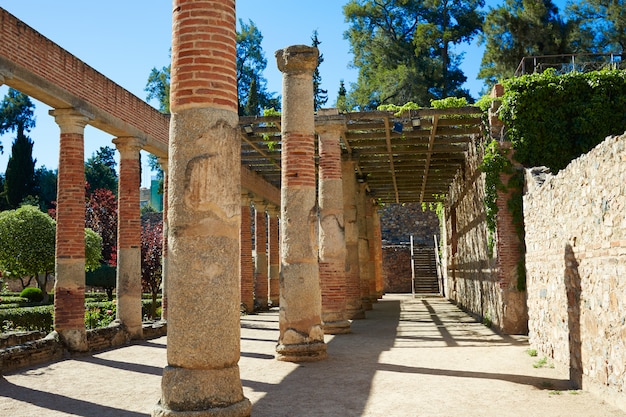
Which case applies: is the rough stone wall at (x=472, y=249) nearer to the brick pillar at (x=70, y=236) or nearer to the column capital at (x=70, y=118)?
the brick pillar at (x=70, y=236)

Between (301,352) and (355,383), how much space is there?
1.83 meters

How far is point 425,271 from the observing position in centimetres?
3262

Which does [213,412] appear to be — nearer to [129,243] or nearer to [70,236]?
[70,236]

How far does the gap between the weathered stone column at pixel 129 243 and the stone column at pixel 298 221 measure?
13.8 feet

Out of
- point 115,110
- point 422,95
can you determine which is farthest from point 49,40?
point 422,95

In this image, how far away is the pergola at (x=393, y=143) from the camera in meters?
13.4

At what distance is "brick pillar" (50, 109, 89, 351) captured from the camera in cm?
1014

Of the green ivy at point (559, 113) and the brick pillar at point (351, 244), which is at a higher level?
the green ivy at point (559, 113)

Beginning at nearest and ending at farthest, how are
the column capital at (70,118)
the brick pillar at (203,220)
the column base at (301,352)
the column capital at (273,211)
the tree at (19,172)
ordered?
the brick pillar at (203,220)
the column base at (301,352)
the column capital at (70,118)
the column capital at (273,211)
the tree at (19,172)

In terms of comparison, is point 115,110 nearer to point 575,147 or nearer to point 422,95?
point 575,147

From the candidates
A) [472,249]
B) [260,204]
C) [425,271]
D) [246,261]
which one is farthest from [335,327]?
[425,271]

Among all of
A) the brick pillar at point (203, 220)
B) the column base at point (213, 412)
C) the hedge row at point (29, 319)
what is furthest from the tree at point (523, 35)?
the column base at point (213, 412)

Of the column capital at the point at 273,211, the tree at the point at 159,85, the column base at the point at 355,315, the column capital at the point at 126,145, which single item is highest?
the tree at the point at 159,85

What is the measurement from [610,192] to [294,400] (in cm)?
376
